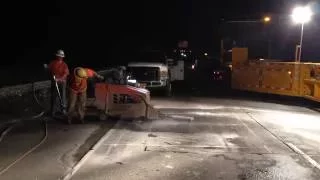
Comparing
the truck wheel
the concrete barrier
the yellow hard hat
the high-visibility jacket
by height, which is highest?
the yellow hard hat

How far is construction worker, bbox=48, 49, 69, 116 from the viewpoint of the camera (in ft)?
47.6

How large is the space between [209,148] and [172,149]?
0.78 meters

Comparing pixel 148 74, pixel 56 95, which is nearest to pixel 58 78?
pixel 56 95

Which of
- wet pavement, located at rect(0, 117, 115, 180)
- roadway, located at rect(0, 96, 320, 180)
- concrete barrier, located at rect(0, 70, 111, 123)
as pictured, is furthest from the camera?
concrete barrier, located at rect(0, 70, 111, 123)

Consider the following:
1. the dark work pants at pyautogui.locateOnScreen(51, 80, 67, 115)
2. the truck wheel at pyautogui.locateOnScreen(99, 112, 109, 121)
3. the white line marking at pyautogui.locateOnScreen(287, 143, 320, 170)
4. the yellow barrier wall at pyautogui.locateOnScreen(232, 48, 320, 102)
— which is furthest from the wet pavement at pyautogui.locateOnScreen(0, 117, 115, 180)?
Result: the yellow barrier wall at pyautogui.locateOnScreen(232, 48, 320, 102)

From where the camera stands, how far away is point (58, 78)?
14.7m

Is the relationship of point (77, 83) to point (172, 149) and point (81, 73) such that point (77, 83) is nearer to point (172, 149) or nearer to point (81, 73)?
point (81, 73)

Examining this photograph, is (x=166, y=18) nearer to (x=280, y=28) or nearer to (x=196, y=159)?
(x=280, y=28)

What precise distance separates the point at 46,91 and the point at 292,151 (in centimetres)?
972

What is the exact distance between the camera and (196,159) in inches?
378

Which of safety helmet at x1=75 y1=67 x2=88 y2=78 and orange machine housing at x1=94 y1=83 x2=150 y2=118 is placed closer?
safety helmet at x1=75 y1=67 x2=88 y2=78

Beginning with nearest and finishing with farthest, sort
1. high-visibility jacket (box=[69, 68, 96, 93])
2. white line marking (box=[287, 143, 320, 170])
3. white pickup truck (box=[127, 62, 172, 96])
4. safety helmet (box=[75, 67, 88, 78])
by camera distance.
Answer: white line marking (box=[287, 143, 320, 170]), safety helmet (box=[75, 67, 88, 78]), high-visibility jacket (box=[69, 68, 96, 93]), white pickup truck (box=[127, 62, 172, 96])

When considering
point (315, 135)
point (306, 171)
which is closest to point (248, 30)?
point (315, 135)

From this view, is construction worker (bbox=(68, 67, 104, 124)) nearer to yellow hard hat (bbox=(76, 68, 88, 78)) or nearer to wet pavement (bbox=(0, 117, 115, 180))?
yellow hard hat (bbox=(76, 68, 88, 78))
